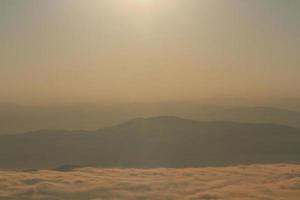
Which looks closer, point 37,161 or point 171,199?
point 171,199

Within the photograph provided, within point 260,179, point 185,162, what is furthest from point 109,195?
point 185,162

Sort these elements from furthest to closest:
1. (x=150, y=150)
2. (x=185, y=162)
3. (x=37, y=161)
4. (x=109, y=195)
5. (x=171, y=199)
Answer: (x=150, y=150)
(x=37, y=161)
(x=185, y=162)
(x=109, y=195)
(x=171, y=199)

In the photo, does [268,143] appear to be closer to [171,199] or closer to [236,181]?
[236,181]

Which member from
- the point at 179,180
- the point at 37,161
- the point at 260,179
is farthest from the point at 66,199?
the point at 37,161

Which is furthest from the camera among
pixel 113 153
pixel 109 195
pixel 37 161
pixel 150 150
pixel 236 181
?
pixel 150 150

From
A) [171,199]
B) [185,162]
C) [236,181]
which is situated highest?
[185,162]

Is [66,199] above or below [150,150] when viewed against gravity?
below

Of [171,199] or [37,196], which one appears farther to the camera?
[37,196]

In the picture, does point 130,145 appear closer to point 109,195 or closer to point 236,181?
point 236,181

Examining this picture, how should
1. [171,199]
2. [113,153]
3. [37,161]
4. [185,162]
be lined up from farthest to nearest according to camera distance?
[113,153] → [37,161] → [185,162] → [171,199]
